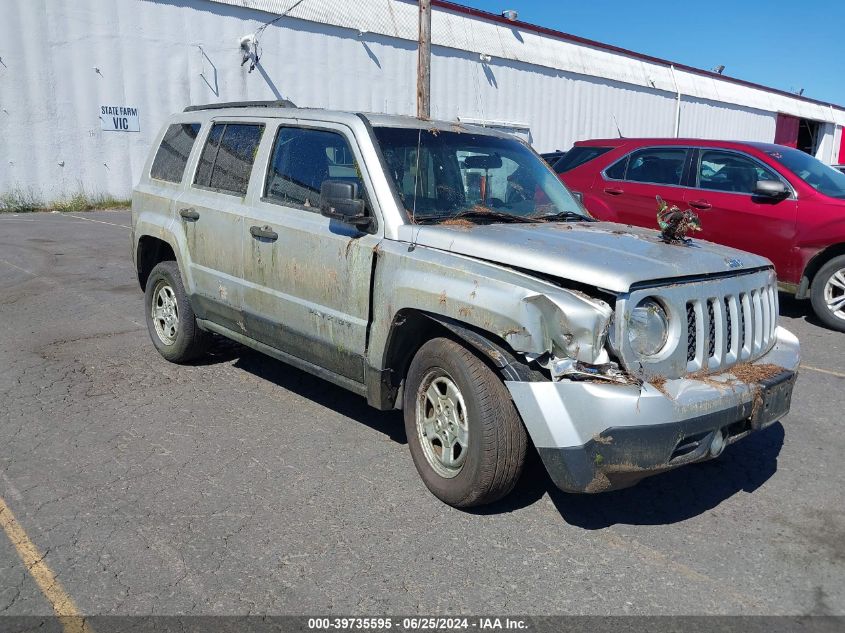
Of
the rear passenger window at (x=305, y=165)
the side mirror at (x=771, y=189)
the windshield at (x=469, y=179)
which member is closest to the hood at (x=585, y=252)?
the windshield at (x=469, y=179)

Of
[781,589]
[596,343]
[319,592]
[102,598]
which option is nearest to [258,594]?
[319,592]

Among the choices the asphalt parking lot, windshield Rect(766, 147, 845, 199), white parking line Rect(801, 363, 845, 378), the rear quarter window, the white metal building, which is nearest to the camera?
the asphalt parking lot

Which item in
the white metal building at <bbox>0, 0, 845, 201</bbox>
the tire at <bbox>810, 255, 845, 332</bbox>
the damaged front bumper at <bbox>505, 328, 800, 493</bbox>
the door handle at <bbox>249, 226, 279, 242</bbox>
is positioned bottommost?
the tire at <bbox>810, 255, 845, 332</bbox>

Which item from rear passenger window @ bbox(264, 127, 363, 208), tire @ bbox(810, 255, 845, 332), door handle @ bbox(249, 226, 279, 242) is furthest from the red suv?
door handle @ bbox(249, 226, 279, 242)

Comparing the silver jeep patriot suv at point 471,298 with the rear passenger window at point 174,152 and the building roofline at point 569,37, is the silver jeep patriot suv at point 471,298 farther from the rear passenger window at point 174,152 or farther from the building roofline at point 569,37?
the building roofline at point 569,37

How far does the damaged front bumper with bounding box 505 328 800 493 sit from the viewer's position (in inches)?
121

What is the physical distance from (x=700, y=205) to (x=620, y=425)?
5907 mm

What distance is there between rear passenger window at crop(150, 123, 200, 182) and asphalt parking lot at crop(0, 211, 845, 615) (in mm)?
1592

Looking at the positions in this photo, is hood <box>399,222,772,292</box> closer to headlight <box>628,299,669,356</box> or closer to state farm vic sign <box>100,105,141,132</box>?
headlight <box>628,299,669,356</box>

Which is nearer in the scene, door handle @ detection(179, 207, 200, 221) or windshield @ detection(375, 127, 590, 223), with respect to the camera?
windshield @ detection(375, 127, 590, 223)

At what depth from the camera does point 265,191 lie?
4805 millimetres

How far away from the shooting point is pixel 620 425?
3.05 m

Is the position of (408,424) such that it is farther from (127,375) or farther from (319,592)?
(127,375)

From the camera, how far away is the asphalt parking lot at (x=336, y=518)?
3.01m
